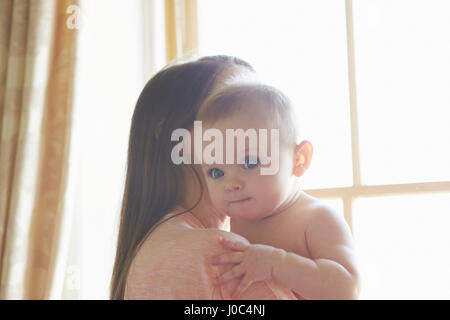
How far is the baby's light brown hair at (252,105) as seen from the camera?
658mm

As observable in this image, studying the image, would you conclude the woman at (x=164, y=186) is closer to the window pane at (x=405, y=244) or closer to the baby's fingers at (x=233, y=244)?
the baby's fingers at (x=233, y=244)

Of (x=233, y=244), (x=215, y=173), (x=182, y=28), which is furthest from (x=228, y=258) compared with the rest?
(x=182, y=28)

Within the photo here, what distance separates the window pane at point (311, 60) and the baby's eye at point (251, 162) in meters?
0.93

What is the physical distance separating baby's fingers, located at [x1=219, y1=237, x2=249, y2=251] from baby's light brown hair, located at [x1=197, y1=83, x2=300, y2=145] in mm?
156

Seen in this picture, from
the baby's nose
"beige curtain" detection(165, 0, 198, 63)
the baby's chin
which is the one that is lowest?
the baby's chin

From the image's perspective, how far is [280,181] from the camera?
0.68m

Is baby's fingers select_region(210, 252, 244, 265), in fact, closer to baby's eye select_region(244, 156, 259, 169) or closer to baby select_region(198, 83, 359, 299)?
baby select_region(198, 83, 359, 299)

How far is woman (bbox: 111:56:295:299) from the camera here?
66 centimetres

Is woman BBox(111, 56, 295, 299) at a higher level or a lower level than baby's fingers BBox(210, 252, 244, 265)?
higher

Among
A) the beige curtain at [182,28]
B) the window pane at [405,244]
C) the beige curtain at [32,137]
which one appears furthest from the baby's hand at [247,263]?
the beige curtain at [182,28]

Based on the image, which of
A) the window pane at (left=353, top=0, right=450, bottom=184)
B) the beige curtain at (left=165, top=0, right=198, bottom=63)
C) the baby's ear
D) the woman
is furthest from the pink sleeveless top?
the beige curtain at (left=165, top=0, right=198, bottom=63)

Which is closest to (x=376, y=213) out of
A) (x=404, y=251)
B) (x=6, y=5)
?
(x=404, y=251)

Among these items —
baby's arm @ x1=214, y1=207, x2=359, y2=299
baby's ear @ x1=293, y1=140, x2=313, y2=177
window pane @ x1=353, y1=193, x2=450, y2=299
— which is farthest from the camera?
window pane @ x1=353, y1=193, x2=450, y2=299
